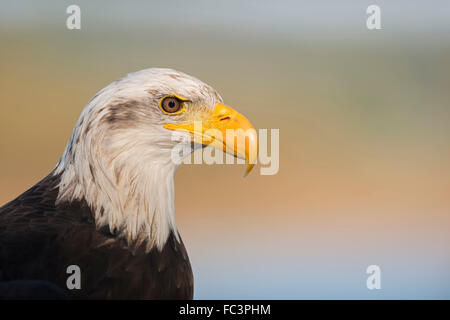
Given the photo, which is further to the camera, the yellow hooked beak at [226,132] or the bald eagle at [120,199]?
the yellow hooked beak at [226,132]

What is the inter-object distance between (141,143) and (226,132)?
0.28 metres

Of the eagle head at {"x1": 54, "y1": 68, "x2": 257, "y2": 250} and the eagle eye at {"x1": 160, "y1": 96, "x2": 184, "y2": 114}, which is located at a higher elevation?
the eagle eye at {"x1": 160, "y1": 96, "x2": 184, "y2": 114}

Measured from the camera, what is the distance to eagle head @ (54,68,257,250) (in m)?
1.63

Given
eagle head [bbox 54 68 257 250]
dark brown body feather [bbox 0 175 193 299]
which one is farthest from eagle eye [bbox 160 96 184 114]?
dark brown body feather [bbox 0 175 193 299]

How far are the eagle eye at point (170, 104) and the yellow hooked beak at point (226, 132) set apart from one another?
46 mm

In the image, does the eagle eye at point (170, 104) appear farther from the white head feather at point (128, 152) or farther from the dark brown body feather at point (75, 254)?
the dark brown body feather at point (75, 254)

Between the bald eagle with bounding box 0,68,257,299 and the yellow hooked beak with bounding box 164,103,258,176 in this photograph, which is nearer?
the bald eagle with bounding box 0,68,257,299

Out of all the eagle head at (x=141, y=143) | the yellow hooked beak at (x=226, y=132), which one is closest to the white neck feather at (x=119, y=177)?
the eagle head at (x=141, y=143)

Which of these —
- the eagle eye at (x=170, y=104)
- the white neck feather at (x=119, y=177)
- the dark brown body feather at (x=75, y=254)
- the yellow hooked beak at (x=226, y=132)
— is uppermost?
the eagle eye at (x=170, y=104)

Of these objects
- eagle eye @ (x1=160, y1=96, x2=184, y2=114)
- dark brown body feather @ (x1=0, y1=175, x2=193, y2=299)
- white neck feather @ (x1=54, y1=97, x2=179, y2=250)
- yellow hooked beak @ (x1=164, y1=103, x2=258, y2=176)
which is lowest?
dark brown body feather @ (x1=0, y1=175, x2=193, y2=299)

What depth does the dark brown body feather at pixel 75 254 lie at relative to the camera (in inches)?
60.7

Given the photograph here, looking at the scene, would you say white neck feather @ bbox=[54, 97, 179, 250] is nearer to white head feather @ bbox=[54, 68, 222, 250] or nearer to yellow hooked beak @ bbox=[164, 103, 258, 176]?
white head feather @ bbox=[54, 68, 222, 250]

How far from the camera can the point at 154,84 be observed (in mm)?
1677
